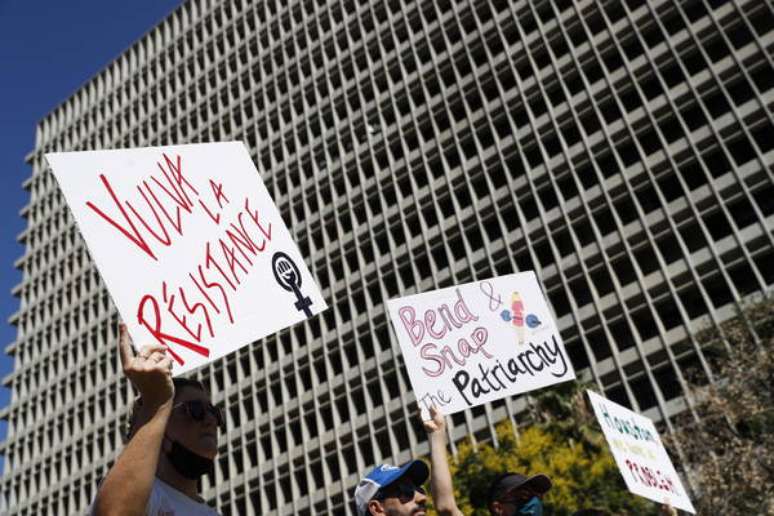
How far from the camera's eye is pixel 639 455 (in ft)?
27.4

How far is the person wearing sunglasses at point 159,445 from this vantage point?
2.34m

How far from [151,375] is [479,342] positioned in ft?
15.0

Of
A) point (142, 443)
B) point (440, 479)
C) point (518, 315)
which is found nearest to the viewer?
point (142, 443)

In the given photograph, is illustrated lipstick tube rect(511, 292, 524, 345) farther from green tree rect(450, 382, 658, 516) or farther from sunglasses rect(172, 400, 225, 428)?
green tree rect(450, 382, 658, 516)

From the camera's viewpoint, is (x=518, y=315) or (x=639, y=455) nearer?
(x=518, y=315)

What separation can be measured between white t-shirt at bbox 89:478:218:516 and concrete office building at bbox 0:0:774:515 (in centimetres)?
2816

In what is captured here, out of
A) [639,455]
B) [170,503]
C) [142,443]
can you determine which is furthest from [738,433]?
[142,443]

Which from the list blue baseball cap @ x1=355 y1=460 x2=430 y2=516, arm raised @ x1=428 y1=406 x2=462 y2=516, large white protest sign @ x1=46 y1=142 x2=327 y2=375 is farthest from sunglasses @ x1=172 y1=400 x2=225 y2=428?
arm raised @ x1=428 y1=406 x2=462 y2=516

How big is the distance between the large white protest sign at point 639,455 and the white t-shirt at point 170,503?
5.48 meters

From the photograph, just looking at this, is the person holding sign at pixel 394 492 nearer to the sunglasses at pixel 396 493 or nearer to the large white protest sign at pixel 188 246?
the sunglasses at pixel 396 493

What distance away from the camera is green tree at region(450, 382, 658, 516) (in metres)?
23.0

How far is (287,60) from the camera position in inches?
2403

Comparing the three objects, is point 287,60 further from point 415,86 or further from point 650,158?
point 650,158

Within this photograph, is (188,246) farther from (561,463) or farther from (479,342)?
(561,463)
